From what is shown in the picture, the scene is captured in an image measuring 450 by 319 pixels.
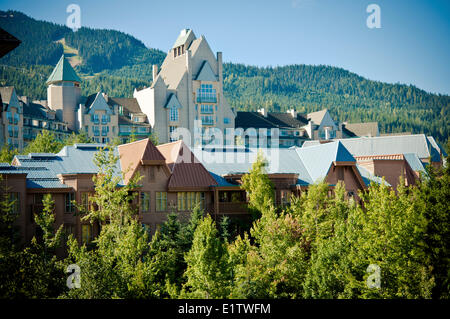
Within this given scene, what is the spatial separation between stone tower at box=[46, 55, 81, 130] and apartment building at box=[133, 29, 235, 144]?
16101mm

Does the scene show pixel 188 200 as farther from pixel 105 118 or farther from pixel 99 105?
pixel 99 105

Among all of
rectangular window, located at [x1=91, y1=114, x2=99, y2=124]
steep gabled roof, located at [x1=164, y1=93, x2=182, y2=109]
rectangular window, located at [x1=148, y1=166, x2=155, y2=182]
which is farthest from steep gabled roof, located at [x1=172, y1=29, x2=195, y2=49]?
rectangular window, located at [x1=148, y1=166, x2=155, y2=182]

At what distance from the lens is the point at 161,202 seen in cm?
5688

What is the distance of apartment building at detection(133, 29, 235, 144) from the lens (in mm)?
127938

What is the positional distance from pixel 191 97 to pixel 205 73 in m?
5.19

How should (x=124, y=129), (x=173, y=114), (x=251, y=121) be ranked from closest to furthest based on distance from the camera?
(x=173, y=114) < (x=124, y=129) < (x=251, y=121)

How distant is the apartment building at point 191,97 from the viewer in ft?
420

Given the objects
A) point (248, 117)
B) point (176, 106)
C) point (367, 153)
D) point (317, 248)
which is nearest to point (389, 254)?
point (317, 248)

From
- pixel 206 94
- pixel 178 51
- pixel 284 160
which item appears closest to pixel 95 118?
pixel 178 51

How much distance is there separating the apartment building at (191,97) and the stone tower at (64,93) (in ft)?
52.8

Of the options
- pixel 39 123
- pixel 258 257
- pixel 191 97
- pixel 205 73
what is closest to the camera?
pixel 258 257

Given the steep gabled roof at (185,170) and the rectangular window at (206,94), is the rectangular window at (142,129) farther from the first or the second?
the steep gabled roof at (185,170)

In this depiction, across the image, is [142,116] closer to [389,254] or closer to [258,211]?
[258,211]

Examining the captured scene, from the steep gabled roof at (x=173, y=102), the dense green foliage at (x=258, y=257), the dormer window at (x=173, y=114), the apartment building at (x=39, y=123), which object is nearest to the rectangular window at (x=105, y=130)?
the apartment building at (x=39, y=123)
